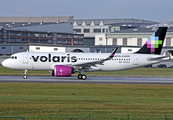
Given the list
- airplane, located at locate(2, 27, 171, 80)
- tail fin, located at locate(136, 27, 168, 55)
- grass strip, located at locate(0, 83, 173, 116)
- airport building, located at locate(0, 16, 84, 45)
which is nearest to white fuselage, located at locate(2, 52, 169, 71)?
airplane, located at locate(2, 27, 171, 80)

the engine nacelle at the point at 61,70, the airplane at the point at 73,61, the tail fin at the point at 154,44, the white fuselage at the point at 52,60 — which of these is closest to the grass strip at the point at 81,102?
the engine nacelle at the point at 61,70

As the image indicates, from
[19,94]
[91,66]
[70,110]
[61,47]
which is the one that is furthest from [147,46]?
[61,47]

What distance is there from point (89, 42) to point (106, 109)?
148m

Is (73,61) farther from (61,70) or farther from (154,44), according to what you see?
(154,44)

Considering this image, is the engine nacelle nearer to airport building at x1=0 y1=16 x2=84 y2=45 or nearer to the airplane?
the airplane

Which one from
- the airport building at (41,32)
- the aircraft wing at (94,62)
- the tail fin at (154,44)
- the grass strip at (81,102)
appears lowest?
the grass strip at (81,102)

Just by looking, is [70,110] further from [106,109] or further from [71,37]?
[71,37]

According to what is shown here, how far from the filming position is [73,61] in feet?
146

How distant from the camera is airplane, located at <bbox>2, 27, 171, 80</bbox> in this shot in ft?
141

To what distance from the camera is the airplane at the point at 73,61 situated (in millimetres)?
42969

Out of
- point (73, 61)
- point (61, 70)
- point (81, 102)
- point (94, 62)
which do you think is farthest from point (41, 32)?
point (81, 102)

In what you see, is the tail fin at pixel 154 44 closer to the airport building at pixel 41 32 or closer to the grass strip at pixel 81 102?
the grass strip at pixel 81 102

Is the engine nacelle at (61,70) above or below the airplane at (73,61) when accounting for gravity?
below

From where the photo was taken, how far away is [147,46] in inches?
1902
